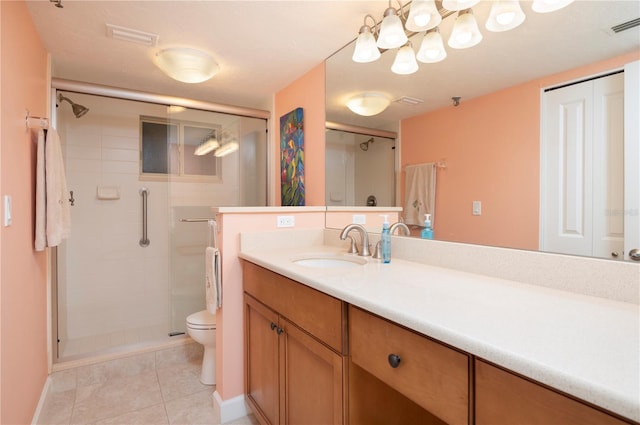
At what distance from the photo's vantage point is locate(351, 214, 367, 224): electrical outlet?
201 centimetres

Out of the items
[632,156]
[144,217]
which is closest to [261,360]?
[632,156]

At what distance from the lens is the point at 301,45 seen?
2.05m

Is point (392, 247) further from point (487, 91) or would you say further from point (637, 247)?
point (637, 247)

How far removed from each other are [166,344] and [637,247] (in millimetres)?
2835

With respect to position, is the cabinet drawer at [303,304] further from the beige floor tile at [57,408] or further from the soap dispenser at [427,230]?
the beige floor tile at [57,408]

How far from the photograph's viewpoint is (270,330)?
1523 millimetres

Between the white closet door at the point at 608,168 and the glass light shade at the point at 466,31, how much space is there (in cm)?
50

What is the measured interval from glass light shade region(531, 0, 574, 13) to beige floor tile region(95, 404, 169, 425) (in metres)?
2.54

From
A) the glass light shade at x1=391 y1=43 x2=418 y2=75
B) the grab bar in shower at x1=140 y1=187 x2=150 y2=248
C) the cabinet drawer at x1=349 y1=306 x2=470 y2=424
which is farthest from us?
the grab bar in shower at x1=140 y1=187 x2=150 y2=248

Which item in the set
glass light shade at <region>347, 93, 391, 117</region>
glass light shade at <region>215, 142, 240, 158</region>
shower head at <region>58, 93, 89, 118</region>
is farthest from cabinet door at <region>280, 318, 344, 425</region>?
shower head at <region>58, 93, 89, 118</region>

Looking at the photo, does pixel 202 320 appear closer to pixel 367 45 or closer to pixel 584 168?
pixel 367 45

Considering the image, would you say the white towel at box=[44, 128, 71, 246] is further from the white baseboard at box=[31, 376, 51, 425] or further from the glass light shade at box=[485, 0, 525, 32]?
the glass light shade at box=[485, 0, 525, 32]

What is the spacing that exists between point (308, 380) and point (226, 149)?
251cm

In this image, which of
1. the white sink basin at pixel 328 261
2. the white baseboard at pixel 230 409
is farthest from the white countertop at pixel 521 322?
the white baseboard at pixel 230 409
